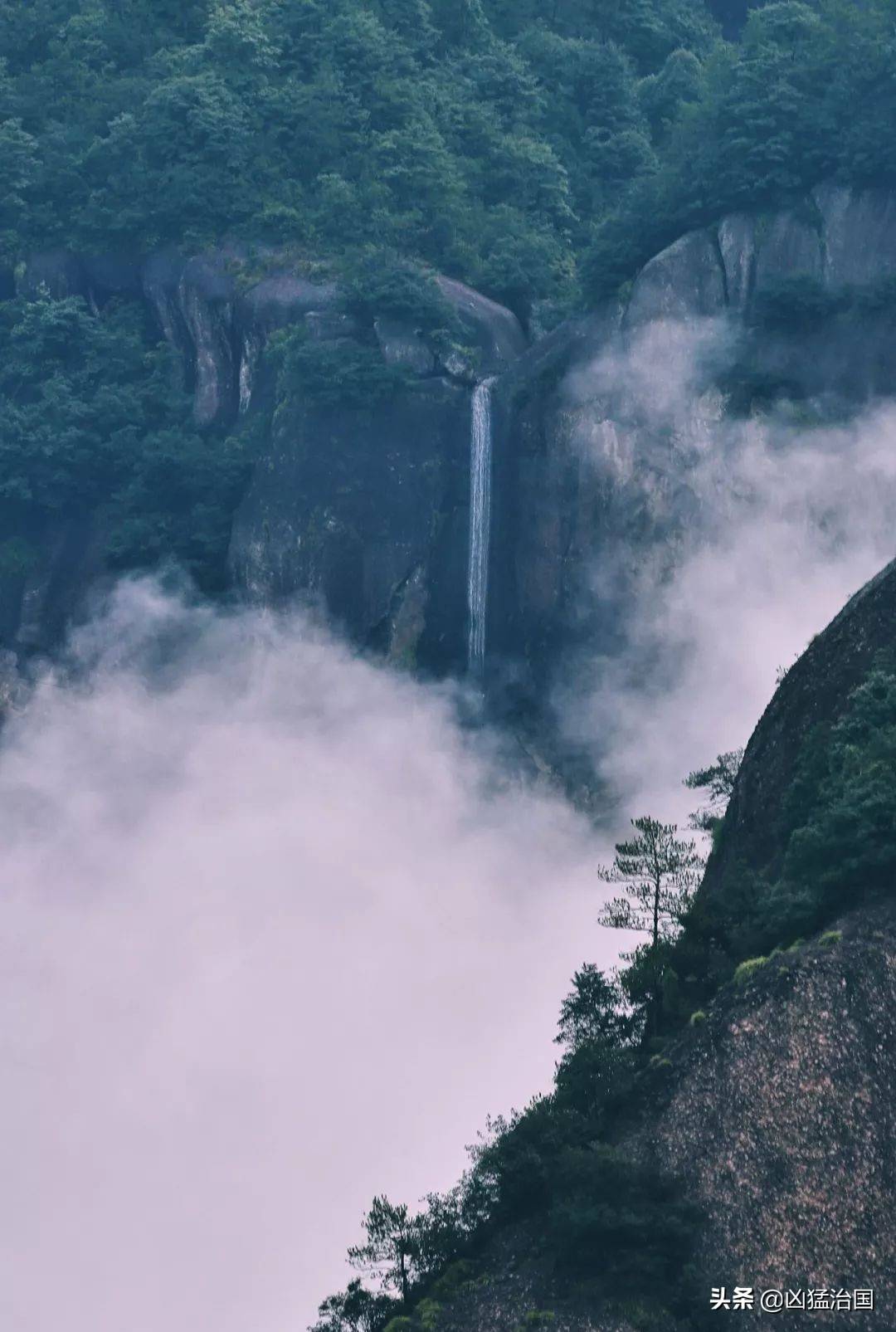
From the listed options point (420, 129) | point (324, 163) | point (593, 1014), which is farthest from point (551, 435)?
point (593, 1014)

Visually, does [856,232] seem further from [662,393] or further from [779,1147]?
[779,1147]

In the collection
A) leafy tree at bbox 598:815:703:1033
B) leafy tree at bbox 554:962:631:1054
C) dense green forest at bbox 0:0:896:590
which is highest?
dense green forest at bbox 0:0:896:590

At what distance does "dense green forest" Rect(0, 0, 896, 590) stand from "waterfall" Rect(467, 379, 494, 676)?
259cm

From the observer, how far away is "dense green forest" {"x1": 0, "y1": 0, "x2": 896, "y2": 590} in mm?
57938

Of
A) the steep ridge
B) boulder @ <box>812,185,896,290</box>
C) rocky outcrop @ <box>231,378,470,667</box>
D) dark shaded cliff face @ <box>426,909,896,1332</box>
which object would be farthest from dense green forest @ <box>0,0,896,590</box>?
dark shaded cliff face @ <box>426,909,896,1332</box>

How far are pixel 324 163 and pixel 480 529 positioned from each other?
12491 mm

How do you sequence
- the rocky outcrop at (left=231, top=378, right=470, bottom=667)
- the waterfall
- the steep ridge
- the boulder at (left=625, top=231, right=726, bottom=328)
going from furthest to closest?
1. the rocky outcrop at (left=231, top=378, right=470, bottom=667)
2. the waterfall
3. the boulder at (left=625, top=231, right=726, bottom=328)
4. the steep ridge

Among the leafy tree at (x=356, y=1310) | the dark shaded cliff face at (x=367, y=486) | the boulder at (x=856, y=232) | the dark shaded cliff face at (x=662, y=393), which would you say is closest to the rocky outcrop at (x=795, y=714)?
the leafy tree at (x=356, y=1310)

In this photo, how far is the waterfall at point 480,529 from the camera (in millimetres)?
57562

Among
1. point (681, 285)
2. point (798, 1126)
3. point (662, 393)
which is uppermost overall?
point (681, 285)

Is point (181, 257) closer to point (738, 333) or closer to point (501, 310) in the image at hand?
point (501, 310)

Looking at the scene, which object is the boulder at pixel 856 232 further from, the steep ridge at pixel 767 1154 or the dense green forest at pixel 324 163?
the steep ridge at pixel 767 1154

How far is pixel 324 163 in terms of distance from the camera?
64500mm

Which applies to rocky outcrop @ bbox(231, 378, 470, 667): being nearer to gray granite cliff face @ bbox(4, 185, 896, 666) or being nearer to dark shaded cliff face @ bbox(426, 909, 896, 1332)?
gray granite cliff face @ bbox(4, 185, 896, 666)
